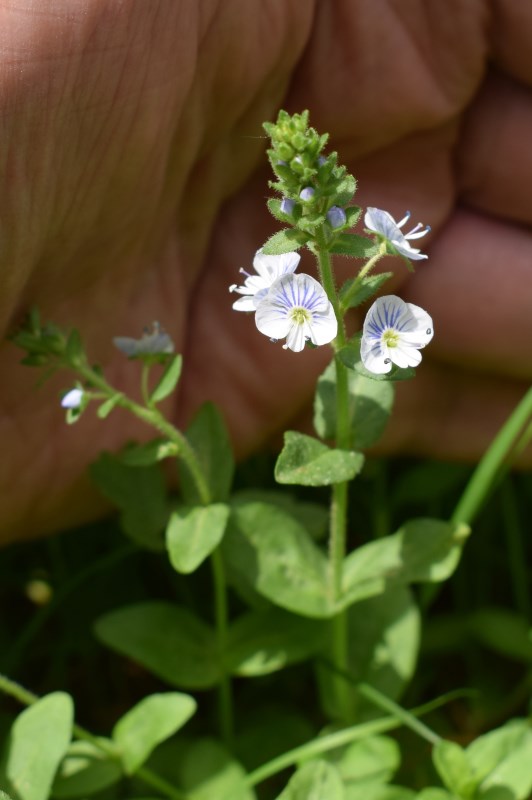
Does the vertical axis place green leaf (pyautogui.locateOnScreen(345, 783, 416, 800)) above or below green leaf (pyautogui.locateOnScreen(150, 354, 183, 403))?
below

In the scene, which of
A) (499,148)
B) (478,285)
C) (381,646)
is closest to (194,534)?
(381,646)

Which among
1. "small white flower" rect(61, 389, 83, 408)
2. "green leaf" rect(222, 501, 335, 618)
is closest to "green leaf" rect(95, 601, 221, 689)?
"green leaf" rect(222, 501, 335, 618)

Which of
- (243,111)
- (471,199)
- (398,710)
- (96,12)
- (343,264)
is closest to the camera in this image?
(96,12)

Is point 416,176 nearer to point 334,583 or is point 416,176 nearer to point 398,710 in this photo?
point 334,583

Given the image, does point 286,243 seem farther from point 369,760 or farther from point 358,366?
Result: point 369,760

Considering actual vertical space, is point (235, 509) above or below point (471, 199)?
below

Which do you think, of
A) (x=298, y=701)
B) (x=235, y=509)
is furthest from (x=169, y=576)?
(x=235, y=509)

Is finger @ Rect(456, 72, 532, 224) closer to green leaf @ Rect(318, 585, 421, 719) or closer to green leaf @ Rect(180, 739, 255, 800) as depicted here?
green leaf @ Rect(318, 585, 421, 719)
